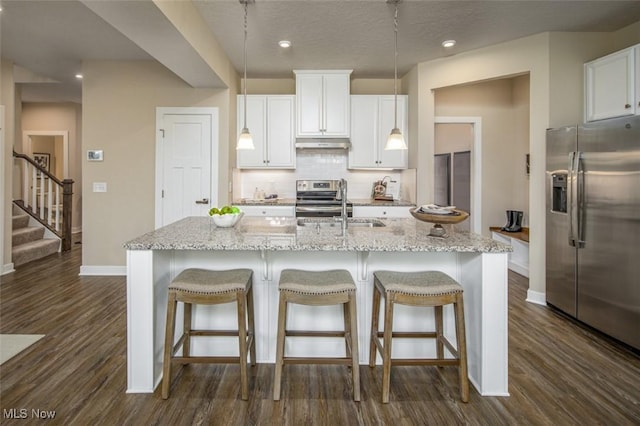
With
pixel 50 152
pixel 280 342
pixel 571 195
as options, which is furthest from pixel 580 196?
pixel 50 152

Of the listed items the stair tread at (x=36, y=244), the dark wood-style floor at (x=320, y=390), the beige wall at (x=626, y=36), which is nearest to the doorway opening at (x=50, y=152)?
the stair tread at (x=36, y=244)

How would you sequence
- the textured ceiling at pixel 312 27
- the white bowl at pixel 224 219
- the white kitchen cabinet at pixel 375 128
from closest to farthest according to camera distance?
the white bowl at pixel 224 219, the textured ceiling at pixel 312 27, the white kitchen cabinet at pixel 375 128

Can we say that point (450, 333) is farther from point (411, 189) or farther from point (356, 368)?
point (411, 189)

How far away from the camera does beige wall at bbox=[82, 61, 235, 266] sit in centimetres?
438

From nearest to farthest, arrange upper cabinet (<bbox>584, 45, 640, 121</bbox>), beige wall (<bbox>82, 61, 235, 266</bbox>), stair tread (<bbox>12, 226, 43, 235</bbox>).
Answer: upper cabinet (<bbox>584, 45, 640, 121</bbox>) → beige wall (<bbox>82, 61, 235, 266</bbox>) → stair tread (<bbox>12, 226, 43, 235</bbox>)


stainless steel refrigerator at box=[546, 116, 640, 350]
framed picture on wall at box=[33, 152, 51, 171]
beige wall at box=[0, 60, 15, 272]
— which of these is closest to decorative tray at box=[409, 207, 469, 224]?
stainless steel refrigerator at box=[546, 116, 640, 350]

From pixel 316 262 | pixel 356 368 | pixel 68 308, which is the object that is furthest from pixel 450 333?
pixel 68 308

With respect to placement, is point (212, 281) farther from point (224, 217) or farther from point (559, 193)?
point (559, 193)

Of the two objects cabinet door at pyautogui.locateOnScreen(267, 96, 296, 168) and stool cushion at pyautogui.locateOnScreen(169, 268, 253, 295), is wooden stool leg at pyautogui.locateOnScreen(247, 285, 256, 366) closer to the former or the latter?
stool cushion at pyautogui.locateOnScreen(169, 268, 253, 295)

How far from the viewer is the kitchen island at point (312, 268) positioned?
79.0 inches

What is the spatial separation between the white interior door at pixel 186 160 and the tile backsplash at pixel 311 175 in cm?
69

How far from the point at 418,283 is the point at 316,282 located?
564 millimetres

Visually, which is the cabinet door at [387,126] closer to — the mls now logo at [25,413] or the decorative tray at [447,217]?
the decorative tray at [447,217]

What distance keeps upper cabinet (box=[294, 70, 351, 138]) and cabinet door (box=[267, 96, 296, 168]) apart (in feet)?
0.45
